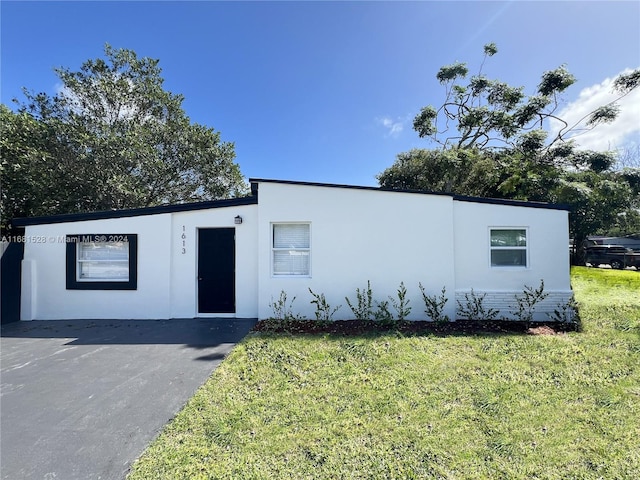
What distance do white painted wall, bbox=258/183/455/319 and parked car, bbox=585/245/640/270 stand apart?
21112 mm

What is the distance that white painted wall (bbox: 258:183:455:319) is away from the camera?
6.50 meters

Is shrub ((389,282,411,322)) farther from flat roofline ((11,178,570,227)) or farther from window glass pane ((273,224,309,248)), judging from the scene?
window glass pane ((273,224,309,248))

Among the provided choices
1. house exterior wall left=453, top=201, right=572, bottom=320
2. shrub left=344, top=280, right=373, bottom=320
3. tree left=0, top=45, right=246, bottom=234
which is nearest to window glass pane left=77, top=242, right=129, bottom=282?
shrub left=344, top=280, right=373, bottom=320

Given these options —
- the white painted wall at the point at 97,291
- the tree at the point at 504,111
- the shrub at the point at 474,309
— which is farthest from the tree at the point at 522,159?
the white painted wall at the point at 97,291

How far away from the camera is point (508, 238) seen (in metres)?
6.79

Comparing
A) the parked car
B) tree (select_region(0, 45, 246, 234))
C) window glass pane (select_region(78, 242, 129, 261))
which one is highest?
tree (select_region(0, 45, 246, 234))

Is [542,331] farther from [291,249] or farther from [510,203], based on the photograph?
[291,249]

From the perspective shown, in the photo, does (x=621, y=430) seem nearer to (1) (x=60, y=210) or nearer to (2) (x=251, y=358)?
(2) (x=251, y=358)

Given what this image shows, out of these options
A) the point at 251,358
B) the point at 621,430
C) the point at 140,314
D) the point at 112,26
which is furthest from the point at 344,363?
the point at 112,26

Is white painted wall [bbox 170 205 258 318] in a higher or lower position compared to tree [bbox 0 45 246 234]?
lower

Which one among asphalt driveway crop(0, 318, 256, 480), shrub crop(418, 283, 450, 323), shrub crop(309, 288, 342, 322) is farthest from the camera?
shrub crop(309, 288, 342, 322)

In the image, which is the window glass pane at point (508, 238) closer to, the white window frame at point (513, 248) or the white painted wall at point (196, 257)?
the white window frame at point (513, 248)

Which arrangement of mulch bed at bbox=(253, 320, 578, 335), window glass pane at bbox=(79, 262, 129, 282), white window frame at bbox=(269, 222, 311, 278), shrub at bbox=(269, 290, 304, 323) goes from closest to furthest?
mulch bed at bbox=(253, 320, 578, 335) < shrub at bbox=(269, 290, 304, 323) < white window frame at bbox=(269, 222, 311, 278) < window glass pane at bbox=(79, 262, 129, 282)

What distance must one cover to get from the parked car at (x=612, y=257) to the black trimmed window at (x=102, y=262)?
27.3 metres
